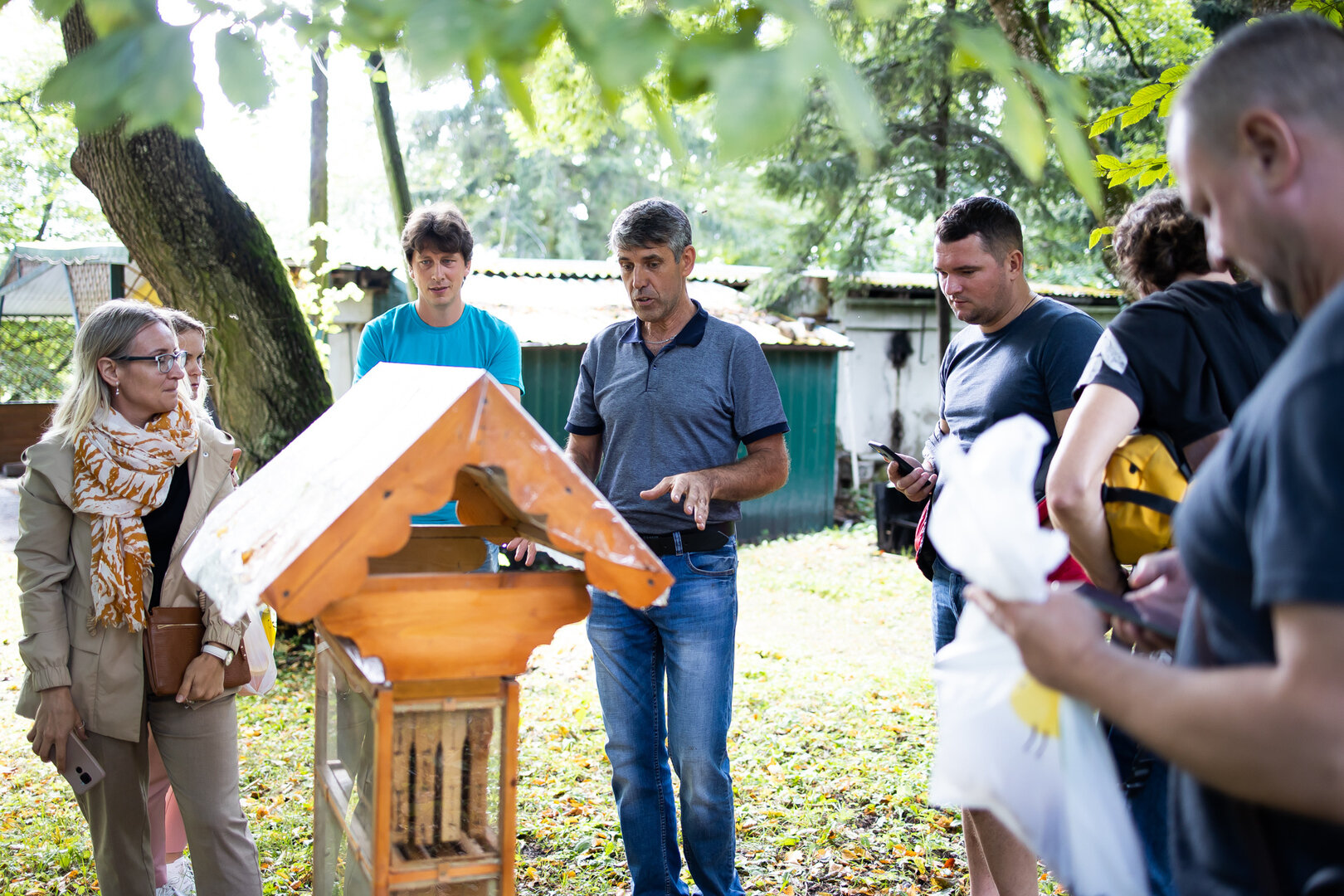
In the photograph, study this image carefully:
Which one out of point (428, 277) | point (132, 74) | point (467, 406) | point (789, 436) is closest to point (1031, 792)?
point (467, 406)

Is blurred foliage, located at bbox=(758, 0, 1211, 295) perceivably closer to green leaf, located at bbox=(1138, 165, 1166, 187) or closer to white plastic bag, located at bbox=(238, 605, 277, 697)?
green leaf, located at bbox=(1138, 165, 1166, 187)

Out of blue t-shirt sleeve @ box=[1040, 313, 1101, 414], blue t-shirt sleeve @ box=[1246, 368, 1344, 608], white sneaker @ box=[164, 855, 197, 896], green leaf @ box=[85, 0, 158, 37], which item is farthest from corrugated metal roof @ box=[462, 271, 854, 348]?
blue t-shirt sleeve @ box=[1246, 368, 1344, 608]

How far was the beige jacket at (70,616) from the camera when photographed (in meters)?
2.73

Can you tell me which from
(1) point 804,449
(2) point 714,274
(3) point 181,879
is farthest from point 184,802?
(2) point 714,274

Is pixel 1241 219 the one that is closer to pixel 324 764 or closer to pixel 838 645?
pixel 324 764

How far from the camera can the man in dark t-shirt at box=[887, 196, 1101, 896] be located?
2.74 metres

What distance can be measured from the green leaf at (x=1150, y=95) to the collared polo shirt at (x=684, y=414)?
1.30m

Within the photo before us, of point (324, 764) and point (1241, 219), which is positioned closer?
point (1241, 219)

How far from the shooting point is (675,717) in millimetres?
2965

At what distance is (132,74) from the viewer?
117 centimetres

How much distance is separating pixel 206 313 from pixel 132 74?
535 cm

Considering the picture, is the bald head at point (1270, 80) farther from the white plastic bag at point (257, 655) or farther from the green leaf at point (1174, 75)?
the white plastic bag at point (257, 655)

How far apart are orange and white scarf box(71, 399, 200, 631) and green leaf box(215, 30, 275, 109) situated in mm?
A: 1864

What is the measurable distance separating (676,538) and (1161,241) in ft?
4.90
